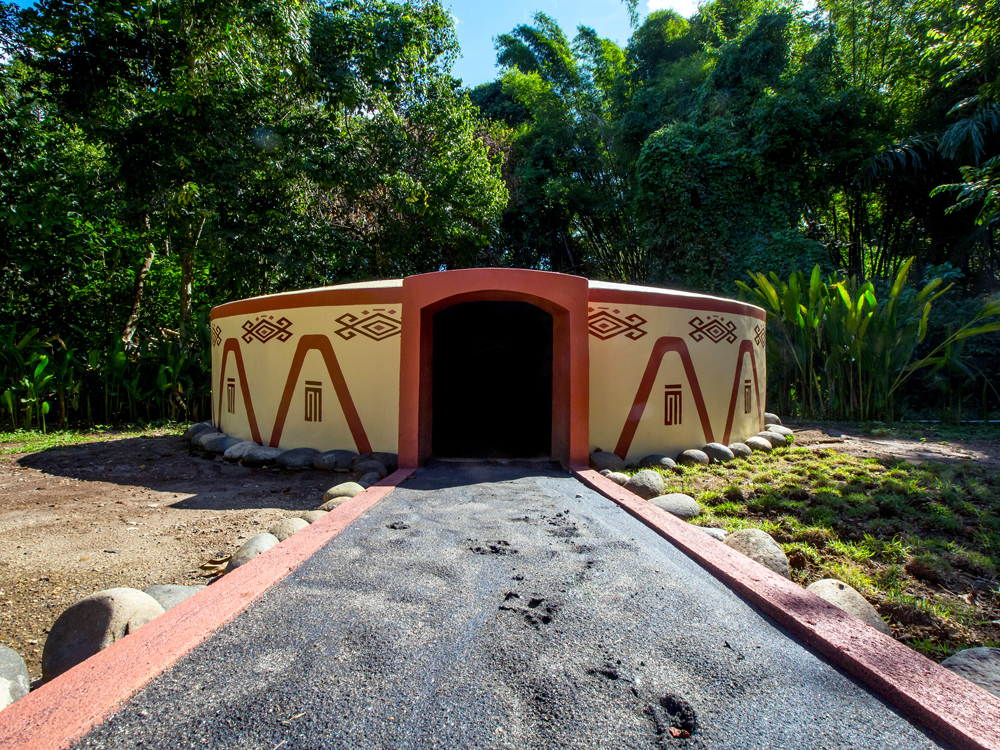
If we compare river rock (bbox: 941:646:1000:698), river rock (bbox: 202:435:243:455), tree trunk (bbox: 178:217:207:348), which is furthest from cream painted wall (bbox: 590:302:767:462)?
tree trunk (bbox: 178:217:207:348)

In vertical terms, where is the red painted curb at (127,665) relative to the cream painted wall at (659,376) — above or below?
below

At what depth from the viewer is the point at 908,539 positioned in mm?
2598

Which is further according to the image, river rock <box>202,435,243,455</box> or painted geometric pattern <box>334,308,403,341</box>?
river rock <box>202,435,243,455</box>

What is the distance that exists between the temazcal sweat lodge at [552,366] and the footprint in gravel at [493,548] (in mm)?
1969

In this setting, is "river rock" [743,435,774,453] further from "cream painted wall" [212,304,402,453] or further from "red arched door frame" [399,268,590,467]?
"cream painted wall" [212,304,402,453]

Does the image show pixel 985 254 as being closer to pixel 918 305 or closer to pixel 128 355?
pixel 918 305

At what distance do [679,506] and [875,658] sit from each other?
1.63 meters

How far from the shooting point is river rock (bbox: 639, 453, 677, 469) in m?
4.43

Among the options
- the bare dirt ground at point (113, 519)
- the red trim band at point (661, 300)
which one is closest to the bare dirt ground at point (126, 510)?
the bare dirt ground at point (113, 519)

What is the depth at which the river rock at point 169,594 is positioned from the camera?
1856 mm

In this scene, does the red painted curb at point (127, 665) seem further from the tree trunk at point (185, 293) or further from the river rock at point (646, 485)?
the tree trunk at point (185, 293)

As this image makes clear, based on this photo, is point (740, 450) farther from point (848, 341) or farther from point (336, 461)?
point (336, 461)

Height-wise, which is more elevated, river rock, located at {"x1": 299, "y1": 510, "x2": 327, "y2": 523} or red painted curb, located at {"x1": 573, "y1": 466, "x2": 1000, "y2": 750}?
red painted curb, located at {"x1": 573, "y1": 466, "x2": 1000, "y2": 750}

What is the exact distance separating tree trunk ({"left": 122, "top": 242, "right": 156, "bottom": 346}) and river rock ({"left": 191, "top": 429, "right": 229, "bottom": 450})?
525 centimetres
